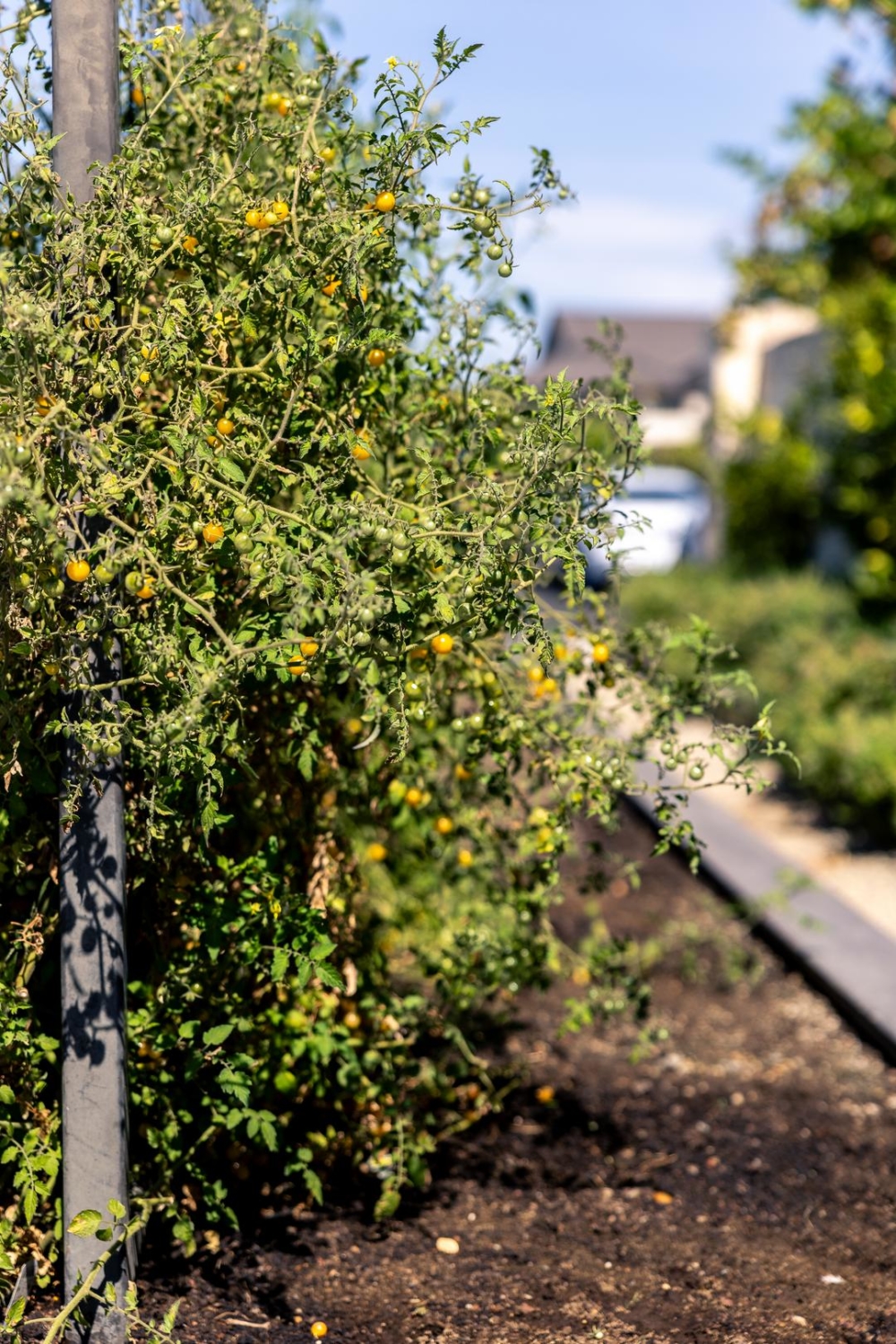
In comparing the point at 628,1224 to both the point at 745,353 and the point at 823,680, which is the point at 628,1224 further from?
the point at 745,353

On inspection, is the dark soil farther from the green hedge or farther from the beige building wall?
the beige building wall

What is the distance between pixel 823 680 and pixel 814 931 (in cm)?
277

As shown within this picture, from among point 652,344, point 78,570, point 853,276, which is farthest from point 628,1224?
point 652,344

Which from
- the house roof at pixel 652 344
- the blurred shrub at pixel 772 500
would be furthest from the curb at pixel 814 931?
the house roof at pixel 652 344

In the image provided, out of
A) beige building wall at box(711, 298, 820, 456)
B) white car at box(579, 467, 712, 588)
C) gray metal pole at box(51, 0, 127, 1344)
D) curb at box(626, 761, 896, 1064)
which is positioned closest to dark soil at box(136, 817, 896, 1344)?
curb at box(626, 761, 896, 1064)

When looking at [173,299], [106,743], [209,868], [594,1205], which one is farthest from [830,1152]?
[173,299]

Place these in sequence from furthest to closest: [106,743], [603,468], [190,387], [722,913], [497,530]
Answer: [722,913] → [603,468] → [190,387] → [497,530] → [106,743]

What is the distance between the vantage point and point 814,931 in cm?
515

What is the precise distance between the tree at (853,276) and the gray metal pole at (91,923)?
274 inches

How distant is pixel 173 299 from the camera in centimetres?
225

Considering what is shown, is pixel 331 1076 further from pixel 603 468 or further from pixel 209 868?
pixel 603 468

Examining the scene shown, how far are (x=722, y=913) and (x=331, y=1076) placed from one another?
2.95 m

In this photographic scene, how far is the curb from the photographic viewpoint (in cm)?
445

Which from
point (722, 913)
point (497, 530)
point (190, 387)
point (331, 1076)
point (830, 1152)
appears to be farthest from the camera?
point (722, 913)
